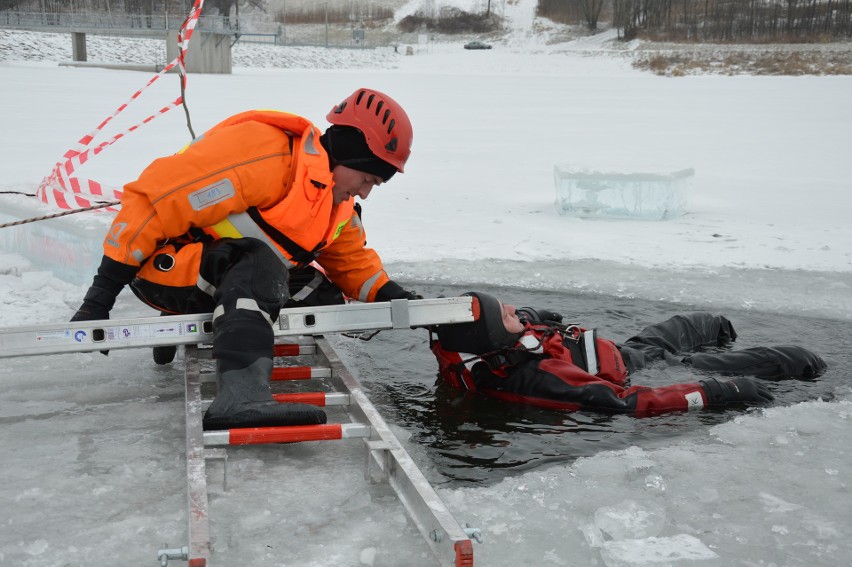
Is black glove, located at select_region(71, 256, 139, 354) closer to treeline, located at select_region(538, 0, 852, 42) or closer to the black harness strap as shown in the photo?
the black harness strap

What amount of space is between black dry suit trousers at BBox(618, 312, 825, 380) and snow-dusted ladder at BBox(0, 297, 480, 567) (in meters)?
1.13

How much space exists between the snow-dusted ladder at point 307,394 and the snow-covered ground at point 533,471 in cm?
10

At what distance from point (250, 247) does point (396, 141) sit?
61 centimetres

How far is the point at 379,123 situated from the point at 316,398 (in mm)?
941

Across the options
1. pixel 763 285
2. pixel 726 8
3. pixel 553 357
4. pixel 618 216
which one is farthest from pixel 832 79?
pixel 553 357

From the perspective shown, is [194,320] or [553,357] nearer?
[194,320]

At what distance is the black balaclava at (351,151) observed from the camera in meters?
3.05

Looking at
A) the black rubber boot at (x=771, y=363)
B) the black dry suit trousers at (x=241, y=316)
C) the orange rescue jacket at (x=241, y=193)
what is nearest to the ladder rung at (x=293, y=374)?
the black dry suit trousers at (x=241, y=316)

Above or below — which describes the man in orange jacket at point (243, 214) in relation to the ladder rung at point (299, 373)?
above

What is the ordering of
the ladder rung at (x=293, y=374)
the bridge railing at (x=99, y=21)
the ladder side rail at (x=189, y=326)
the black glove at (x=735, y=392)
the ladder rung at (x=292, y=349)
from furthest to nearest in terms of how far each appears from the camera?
the bridge railing at (x=99, y=21) < the ladder rung at (x=292, y=349) < the black glove at (x=735, y=392) < the ladder rung at (x=293, y=374) < the ladder side rail at (x=189, y=326)

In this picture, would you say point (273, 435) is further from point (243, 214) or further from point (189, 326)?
point (243, 214)

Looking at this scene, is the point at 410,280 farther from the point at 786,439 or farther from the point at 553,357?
the point at 786,439

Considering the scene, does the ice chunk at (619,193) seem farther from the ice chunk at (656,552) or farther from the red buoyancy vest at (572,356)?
the ice chunk at (656,552)

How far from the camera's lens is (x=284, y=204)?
3021 millimetres
